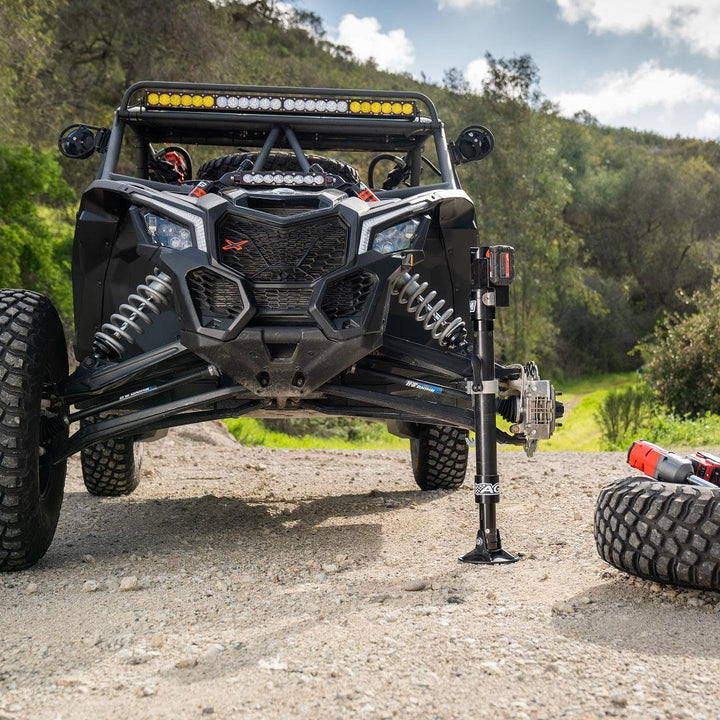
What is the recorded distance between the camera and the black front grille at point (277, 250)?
4.37 meters

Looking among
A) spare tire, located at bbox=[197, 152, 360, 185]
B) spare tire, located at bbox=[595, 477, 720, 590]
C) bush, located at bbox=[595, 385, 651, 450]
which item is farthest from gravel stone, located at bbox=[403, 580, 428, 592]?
bush, located at bbox=[595, 385, 651, 450]

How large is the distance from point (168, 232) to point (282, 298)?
2.12ft

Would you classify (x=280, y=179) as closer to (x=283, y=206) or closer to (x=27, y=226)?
(x=283, y=206)

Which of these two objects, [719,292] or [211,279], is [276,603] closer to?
[211,279]

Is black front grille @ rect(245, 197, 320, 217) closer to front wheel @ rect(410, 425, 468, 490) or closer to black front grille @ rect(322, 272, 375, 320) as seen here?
black front grille @ rect(322, 272, 375, 320)

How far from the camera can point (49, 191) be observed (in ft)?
49.7

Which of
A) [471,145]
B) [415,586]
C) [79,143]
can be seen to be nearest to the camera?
[415,586]

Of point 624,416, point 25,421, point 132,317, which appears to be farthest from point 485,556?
point 624,416

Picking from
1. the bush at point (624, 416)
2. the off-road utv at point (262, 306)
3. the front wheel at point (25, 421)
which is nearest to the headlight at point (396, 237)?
the off-road utv at point (262, 306)

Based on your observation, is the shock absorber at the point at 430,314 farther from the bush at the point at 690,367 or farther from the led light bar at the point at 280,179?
the bush at the point at 690,367

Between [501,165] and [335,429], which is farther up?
[501,165]

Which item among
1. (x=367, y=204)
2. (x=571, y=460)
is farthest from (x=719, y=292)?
(x=367, y=204)

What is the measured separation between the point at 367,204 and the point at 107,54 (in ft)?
62.8

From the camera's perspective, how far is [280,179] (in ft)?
15.9
